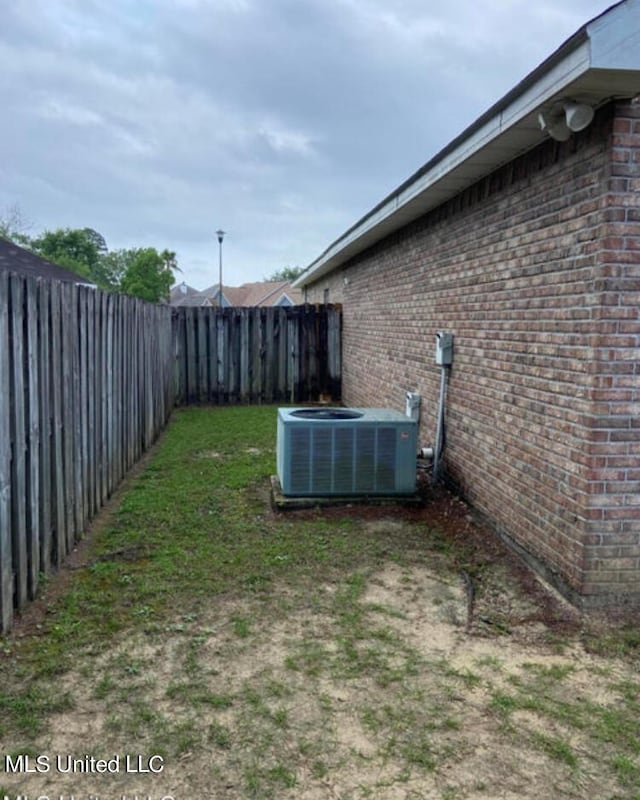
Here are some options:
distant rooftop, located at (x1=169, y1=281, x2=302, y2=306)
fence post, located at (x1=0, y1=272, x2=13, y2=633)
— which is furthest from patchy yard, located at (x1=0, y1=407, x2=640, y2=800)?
distant rooftop, located at (x1=169, y1=281, x2=302, y2=306)

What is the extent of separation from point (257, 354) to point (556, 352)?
29.1 ft

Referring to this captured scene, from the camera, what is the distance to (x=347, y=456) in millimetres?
5215

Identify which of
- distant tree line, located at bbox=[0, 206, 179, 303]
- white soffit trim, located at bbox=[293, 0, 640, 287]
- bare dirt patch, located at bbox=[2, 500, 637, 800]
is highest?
distant tree line, located at bbox=[0, 206, 179, 303]

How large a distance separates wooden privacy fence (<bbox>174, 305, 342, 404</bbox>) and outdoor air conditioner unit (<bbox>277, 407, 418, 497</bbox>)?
6.84m

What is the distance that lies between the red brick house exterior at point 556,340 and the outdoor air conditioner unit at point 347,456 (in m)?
0.54

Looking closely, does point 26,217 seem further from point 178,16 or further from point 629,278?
point 629,278

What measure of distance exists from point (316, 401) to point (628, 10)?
9782 millimetres

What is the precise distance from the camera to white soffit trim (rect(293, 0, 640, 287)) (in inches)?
104

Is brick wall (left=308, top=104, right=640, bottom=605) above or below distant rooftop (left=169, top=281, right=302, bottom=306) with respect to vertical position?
below

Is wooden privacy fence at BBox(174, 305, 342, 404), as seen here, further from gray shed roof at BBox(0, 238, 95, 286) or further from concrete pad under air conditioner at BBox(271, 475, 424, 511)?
concrete pad under air conditioner at BBox(271, 475, 424, 511)

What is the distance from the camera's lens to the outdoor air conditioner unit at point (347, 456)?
16.9ft

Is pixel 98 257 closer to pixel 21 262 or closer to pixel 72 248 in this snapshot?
pixel 72 248

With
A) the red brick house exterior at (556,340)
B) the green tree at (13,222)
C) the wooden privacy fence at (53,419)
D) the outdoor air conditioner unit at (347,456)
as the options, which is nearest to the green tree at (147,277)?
the green tree at (13,222)

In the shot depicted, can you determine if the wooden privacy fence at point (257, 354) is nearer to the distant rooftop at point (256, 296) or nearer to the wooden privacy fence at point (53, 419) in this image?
the wooden privacy fence at point (53, 419)
